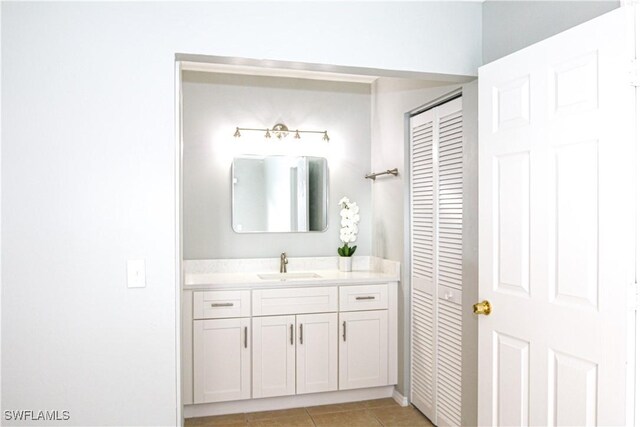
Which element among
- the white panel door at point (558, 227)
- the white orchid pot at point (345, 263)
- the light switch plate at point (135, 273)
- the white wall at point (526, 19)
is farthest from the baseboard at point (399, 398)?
the white wall at point (526, 19)

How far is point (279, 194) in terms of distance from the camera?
13.2 feet

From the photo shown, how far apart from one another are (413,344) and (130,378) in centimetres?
200

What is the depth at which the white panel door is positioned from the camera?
5.36 ft

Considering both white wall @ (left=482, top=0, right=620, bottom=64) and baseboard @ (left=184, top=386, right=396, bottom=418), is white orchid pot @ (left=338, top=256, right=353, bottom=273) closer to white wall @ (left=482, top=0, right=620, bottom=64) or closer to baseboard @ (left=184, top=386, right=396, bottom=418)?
baseboard @ (left=184, top=386, right=396, bottom=418)

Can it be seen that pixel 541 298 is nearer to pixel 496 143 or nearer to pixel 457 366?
pixel 496 143

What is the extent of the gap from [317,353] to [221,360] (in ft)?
2.11

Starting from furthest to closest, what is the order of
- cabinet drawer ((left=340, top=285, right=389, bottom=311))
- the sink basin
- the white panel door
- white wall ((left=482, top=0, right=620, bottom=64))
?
the sink basin → cabinet drawer ((left=340, top=285, right=389, bottom=311)) → white wall ((left=482, top=0, right=620, bottom=64)) → the white panel door

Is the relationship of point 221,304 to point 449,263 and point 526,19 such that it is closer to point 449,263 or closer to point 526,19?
point 449,263

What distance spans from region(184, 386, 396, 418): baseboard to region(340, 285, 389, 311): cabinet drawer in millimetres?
615

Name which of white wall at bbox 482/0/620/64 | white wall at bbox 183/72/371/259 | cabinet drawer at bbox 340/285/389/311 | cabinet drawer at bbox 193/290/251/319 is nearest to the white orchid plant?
white wall at bbox 183/72/371/259

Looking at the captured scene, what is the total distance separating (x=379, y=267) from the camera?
399 cm

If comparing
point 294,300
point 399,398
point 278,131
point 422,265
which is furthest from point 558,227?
point 278,131

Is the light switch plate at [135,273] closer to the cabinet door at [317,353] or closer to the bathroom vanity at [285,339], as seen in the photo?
the bathroom vanity at [285,339]

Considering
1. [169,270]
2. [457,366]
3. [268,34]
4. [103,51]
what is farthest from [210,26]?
[457,366]
